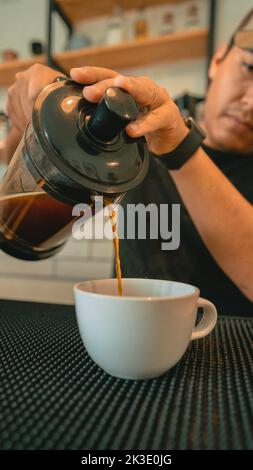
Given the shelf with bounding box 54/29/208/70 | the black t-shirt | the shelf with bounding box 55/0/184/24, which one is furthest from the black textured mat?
the shelf with bounding box 55/0/184/24

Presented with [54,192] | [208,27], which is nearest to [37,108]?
[54,192]

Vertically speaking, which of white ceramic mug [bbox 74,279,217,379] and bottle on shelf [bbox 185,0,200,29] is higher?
bottle on shelf [bbox 185,0,200,29]

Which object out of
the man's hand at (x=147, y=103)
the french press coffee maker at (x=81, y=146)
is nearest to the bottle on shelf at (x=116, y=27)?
the man's hand at (x=147, y=103)

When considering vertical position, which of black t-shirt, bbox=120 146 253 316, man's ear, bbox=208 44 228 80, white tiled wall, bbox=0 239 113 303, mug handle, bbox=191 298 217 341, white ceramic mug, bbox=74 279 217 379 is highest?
man's ear, bbox=208 44 228 80

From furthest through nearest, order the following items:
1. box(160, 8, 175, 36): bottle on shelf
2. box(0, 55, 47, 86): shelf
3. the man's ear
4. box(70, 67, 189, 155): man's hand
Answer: box(0, 55, 47, 86): shelf, box(160, 8, 175, 36): bottle on shelf, the man's ear, box(70, 67, 189, 155): man's hand

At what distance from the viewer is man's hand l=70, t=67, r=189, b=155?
0.35 m

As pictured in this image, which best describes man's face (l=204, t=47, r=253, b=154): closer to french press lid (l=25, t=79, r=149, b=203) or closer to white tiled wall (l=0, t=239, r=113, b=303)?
french press lid (l=25, t=79, r=149, b=203)

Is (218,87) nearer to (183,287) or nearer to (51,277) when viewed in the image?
(183,287)

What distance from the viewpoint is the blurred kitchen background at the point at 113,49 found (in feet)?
4.64

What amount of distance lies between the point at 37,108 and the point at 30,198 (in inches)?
5.1

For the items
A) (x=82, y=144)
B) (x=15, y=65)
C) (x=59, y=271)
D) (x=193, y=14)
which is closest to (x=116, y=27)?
(x=193, y=14)

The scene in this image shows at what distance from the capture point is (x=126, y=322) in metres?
0.30

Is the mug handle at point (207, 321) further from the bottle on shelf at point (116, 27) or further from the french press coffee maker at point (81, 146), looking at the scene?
the bottle on shelf at point (116, 27)

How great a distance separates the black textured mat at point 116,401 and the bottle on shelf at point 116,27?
141 centimetres
